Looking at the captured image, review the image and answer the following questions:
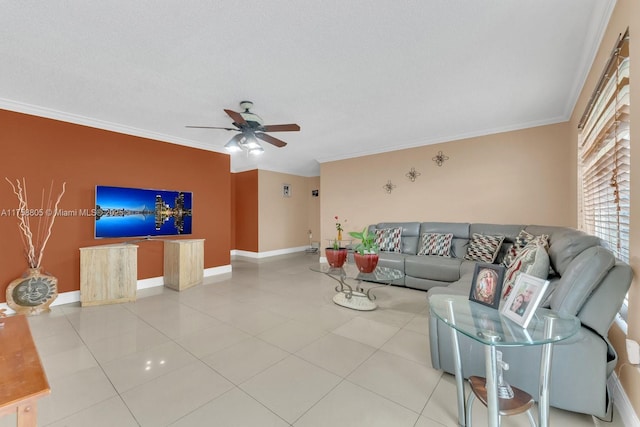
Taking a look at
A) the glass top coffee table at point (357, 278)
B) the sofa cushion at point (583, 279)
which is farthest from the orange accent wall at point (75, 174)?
the sofa cushion at point (583, 279)

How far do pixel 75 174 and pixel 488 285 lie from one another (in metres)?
4.78

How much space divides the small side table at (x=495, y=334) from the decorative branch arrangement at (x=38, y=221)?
444 cm

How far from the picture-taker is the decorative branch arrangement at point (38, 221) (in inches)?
122

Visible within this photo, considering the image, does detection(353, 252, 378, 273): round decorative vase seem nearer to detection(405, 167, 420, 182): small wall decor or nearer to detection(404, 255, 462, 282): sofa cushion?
detection(404, 255, 462, 282): sofa cushion

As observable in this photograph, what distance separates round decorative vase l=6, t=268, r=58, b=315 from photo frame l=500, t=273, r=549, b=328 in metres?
4.54

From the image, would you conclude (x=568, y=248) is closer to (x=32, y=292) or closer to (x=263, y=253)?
(x=32, y=292)

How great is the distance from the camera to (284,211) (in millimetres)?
7582

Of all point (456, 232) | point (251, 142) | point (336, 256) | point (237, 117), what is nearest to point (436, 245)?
point (456, 232)

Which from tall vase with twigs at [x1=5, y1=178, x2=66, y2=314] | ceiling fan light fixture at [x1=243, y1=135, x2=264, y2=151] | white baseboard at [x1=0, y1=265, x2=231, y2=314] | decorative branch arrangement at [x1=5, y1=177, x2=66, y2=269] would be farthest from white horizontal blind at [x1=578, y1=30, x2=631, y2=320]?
decorative branch arrangement at [x1=5, y1=177, x2=66, y2=269]

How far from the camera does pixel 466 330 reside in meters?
1.15

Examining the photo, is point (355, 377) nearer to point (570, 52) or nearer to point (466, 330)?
point (466, 330)

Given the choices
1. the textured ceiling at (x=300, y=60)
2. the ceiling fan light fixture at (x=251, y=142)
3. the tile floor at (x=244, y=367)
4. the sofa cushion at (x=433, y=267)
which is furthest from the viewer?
the sofa cushion at (x=433, y=267)

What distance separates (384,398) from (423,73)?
2743 mm

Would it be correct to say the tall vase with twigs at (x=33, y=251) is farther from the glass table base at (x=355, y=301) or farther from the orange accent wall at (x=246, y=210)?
the orange accent wall at (x=246, y=210)
